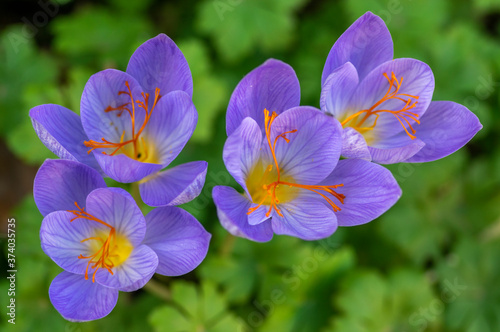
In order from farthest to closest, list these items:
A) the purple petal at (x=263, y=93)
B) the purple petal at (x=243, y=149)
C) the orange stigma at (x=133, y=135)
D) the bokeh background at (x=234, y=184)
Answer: the bokeh background at (x=234, y=184)
the orange stigma at (x=133, y=135)
the purple petal at (x=263, y=93)
the purple petal at (x=243, y=149)

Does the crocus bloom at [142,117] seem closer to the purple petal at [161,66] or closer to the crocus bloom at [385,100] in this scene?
the purple petal at [161,66]

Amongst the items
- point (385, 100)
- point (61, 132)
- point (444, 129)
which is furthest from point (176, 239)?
point (444, 129)

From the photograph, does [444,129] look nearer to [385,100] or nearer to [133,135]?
[385,100]

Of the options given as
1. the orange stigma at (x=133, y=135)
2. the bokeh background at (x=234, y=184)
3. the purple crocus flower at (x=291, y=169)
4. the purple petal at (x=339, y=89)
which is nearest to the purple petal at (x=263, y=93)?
the purple crocus flower at (x=291, y=169)

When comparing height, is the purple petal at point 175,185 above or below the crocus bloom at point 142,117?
below

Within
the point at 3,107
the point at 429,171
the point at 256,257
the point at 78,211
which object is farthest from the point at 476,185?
the point at 3,107

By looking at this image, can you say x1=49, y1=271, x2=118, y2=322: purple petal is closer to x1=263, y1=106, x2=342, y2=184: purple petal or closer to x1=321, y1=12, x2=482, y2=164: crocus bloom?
x1=263, y1=106, x2=342, y2=184: purple petal

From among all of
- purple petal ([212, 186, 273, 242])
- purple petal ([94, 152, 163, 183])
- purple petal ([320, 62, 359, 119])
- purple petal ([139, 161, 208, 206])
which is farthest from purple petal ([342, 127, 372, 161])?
purple petal ([94, 152, 163, 183])
